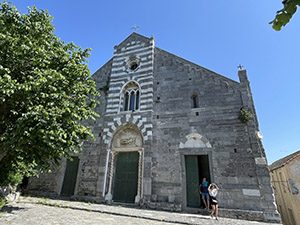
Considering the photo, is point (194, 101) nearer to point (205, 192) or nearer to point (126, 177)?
point (205, 192)

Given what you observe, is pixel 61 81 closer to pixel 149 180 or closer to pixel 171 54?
pixel 149 180

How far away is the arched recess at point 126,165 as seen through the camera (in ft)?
33.7

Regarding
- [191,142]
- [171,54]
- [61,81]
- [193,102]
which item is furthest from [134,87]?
[61,81]

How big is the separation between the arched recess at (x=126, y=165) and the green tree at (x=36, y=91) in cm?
474

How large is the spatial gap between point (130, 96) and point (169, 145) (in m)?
4.79

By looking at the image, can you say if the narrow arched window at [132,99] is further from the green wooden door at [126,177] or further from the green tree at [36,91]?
the green tree at [36,91]

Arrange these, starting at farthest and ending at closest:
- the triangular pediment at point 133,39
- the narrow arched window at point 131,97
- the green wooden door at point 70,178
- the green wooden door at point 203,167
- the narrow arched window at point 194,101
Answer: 1. the triangular pediment at point 133,39
2. the narrow arched window at point 131,97
3. the green wooden door at point 70,178
4. the narrow arched window at point 194,101
5. the green wooden door at point 203,167

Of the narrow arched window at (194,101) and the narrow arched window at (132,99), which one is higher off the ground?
the narrow arched window at (132,99)

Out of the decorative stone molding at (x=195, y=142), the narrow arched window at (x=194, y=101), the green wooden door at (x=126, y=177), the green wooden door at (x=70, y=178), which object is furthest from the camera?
the green wooden door at (x=70, y=178)

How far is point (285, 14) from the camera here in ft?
5.64

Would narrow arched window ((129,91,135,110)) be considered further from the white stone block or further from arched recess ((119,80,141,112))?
the white stone block

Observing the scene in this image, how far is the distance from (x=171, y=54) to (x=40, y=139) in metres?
10.3

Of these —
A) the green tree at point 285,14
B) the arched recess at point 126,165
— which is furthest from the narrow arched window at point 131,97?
the green tree at point 285,14

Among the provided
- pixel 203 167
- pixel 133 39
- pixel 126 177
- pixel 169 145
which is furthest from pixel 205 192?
pixel 133 39
